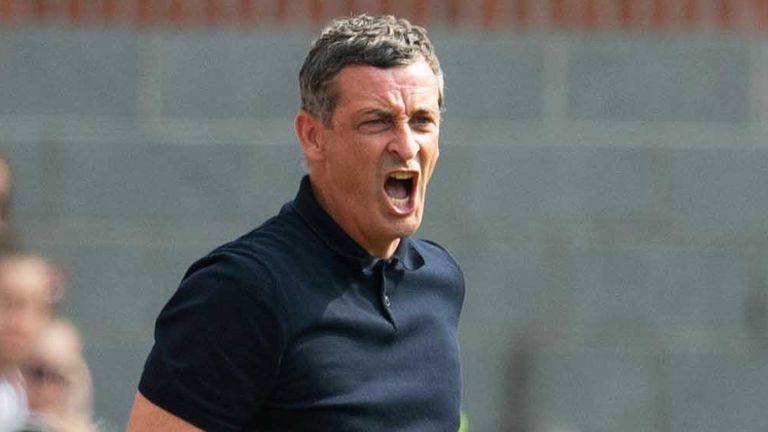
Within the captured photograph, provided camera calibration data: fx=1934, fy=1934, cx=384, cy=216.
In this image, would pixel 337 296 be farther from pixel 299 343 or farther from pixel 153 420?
pixel 153 420

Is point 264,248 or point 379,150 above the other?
point 379,150

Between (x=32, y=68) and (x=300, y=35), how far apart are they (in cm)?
108

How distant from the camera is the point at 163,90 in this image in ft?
25.1

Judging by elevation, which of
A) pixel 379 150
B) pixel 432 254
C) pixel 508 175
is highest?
pixel 379 150

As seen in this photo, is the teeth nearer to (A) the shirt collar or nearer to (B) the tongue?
(B) the tongue

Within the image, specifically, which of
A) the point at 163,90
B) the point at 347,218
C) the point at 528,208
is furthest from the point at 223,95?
the point at 347,218

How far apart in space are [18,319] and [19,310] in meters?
0.04

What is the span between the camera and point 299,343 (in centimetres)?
347

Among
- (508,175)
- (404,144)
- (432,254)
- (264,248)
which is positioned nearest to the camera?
(264,248)

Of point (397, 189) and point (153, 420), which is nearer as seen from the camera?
point (153, 420)

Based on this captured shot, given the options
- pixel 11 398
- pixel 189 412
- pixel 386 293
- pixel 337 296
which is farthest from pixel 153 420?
pixel 11 398

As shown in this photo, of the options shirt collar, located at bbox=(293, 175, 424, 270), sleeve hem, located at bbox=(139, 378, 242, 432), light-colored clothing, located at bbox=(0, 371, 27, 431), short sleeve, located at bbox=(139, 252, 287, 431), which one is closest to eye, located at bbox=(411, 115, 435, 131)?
shirt collar, located at bbox=(293, 175, 424, 270)

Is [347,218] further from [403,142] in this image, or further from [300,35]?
[300,35]

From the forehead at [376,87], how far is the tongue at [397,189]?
0.15m
